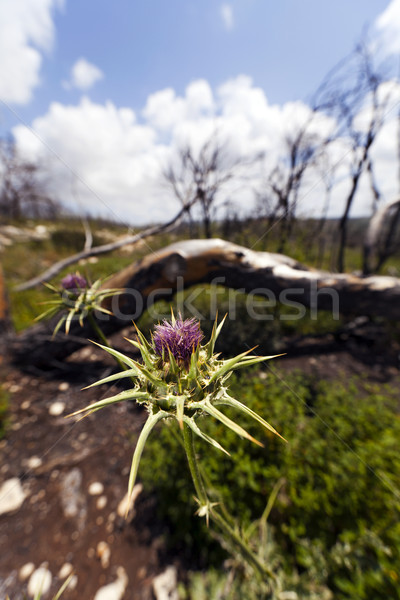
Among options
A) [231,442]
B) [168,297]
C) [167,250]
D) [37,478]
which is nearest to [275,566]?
[231,442]

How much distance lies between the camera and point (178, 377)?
4.46 feet

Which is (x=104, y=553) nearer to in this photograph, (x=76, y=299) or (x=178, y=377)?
(x=178, y=377)

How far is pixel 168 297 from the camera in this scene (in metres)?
5.39

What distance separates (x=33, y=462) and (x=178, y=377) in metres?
3.61

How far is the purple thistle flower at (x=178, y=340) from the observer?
58.5 inches

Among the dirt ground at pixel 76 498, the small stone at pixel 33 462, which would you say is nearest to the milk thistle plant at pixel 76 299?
the dirt ground at pixel 76 498

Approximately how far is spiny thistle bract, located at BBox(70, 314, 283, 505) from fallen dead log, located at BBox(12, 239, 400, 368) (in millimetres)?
3439

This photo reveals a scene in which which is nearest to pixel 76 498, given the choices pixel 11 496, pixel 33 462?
pixel 11 496

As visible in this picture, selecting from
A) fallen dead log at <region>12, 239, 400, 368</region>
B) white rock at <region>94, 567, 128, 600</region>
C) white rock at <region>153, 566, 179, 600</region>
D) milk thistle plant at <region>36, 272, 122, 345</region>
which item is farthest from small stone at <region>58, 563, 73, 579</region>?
fallen dead log at <region>12, 239, 400, 368</region>

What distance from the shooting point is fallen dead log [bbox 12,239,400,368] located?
4863 mm

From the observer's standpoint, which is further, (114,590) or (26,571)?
(26,571)

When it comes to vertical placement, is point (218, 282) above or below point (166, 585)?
above

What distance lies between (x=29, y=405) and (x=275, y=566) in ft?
15.4

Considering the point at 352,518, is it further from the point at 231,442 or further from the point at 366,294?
the point at 366,294
